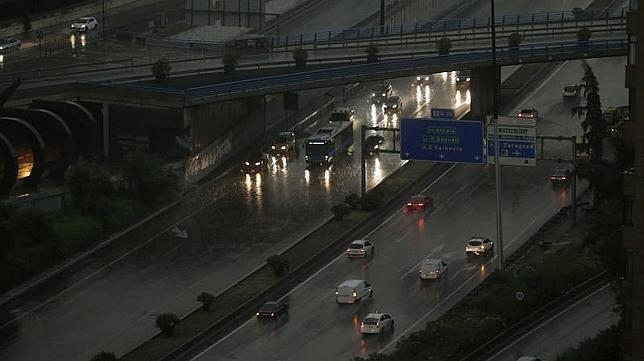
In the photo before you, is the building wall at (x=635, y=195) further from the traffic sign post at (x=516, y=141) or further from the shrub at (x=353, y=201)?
the shrub at (x=353, y=201)

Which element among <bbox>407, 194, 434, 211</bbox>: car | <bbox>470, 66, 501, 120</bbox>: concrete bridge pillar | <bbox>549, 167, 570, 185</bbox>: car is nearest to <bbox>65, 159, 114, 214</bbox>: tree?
<bbox>407, 194, 434, 211</bbox>: car

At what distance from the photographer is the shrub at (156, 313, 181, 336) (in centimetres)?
7719

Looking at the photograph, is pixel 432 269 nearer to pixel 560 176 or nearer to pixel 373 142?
pixel 560 176

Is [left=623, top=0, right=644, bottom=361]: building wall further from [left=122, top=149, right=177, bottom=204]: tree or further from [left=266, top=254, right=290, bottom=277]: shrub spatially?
[left=122, top=149, right=177, bottom=204]: tree

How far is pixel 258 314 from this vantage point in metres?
79.2

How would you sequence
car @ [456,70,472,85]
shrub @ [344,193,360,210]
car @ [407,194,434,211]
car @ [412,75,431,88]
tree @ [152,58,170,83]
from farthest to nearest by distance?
car @ [412,75,431,88] → car @ [456,70,472,85] → tree @ [152,58,170,83] → car @ [407,194,434,211] → shrub @ [344,193,360,210]

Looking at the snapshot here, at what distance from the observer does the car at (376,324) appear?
248 feet

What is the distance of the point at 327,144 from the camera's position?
4038 inches

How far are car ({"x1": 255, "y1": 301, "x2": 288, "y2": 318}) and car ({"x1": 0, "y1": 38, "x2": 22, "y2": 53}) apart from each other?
50.9 metres

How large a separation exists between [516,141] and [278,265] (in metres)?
12.1

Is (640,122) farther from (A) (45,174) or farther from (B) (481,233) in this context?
(A) (45,174)

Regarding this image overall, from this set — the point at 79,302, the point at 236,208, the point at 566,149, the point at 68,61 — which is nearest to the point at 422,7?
the point at 68,61

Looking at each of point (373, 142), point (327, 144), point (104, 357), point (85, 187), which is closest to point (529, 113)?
point (373, 142)

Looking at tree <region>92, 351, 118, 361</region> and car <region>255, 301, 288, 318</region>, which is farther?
car <region>255, 301, 288, 318</region>
